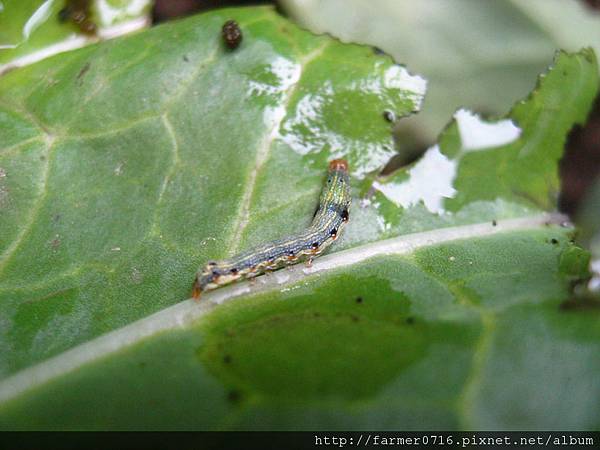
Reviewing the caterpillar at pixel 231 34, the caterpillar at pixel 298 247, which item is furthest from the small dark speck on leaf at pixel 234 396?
the caterpillar at pixel 231 34

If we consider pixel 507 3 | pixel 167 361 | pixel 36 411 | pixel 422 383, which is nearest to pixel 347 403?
pixel 422 383

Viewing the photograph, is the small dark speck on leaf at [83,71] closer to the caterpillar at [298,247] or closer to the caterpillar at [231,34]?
the caterpillar at [231,34]

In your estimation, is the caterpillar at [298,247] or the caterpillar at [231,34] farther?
the caterpillar at [231,34]

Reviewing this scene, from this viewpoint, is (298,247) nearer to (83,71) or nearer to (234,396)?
(234,396)

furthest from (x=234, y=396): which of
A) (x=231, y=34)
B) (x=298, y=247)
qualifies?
(x=231, y=34)

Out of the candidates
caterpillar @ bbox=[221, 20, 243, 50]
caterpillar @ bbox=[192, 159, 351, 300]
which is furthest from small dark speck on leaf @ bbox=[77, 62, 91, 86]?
caterpillar @ bbox=[192, 159, 351, 300]

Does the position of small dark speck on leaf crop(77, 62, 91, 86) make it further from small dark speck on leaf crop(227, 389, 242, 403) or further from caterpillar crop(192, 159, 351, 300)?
Result: small dark speck on leaf crop(227, 389, 242, 403)

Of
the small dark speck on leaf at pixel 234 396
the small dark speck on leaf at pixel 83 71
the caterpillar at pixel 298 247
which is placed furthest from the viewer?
the small dark speck on leaf at pixel 83 71
